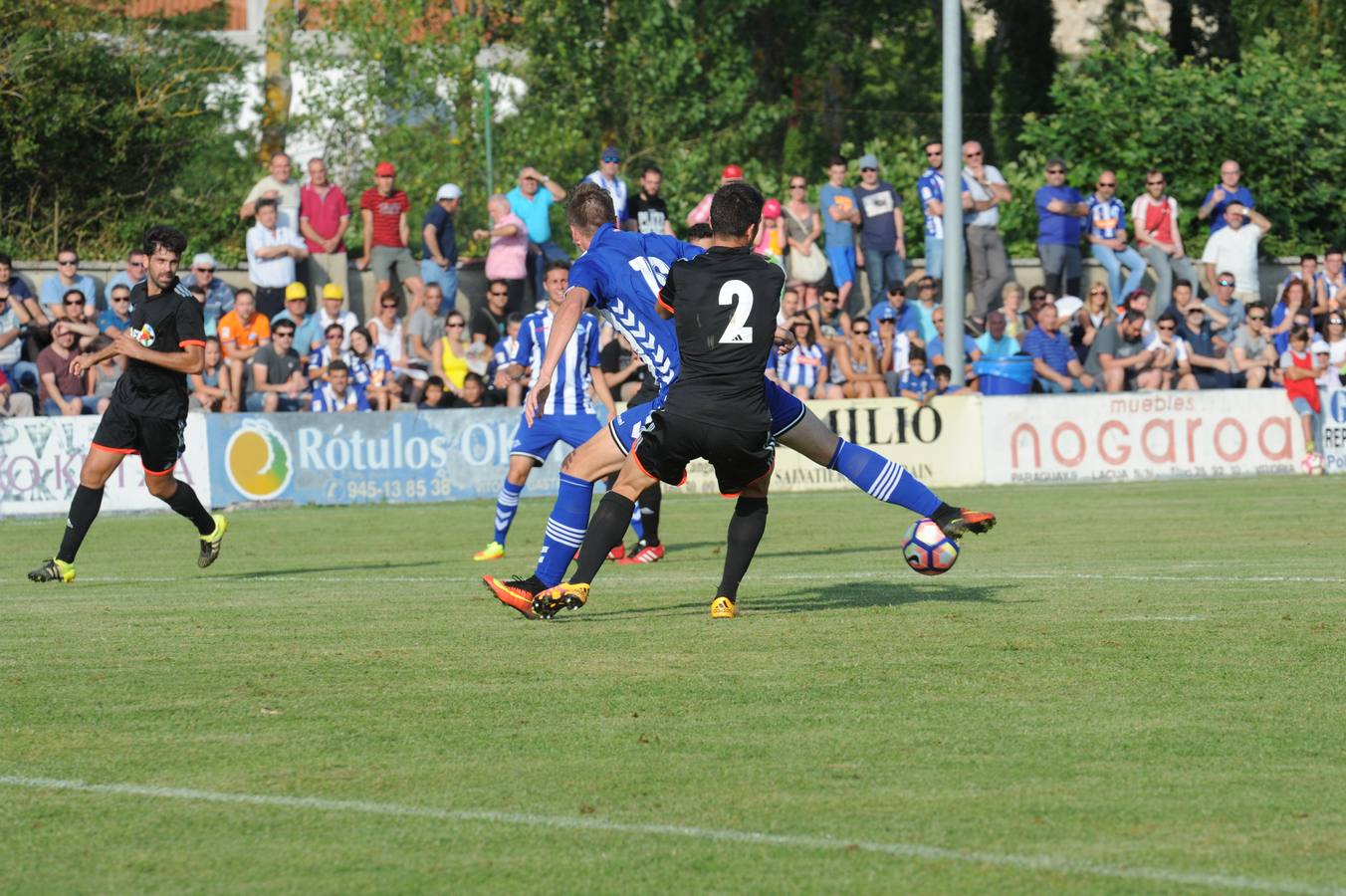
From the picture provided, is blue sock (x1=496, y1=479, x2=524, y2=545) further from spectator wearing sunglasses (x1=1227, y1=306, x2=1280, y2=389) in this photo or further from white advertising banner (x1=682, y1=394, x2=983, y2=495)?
spectator wearing sunglasses (x1=1227, y1=306, x2=1280, y2=389)

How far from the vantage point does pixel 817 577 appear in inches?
477

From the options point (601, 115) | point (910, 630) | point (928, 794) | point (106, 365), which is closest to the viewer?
point (928, 794)

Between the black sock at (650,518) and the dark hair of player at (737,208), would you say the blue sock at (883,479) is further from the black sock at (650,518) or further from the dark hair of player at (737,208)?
the black sock at (650,518)

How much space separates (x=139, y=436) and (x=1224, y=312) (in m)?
17.3

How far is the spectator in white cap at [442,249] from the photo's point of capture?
78.9 feet

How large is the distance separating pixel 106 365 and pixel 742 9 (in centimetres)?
2307

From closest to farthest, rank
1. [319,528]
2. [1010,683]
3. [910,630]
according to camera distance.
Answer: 1. [1010,683]
2. [910,630]
3. [319,528]

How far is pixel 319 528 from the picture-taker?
18.3 meters

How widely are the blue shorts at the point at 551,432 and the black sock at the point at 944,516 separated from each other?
504cm

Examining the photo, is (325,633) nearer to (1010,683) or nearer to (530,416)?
(530,416)

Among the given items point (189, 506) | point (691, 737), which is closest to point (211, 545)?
point (189, 506)

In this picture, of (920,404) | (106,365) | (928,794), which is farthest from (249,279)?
(928,794)

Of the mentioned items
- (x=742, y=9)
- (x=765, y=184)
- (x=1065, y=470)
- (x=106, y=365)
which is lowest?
(x=1065, y=470)

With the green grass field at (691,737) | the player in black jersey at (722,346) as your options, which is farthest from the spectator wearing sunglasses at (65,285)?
the player in black jersey at (722,346)
